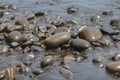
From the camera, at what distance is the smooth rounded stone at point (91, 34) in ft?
27.9

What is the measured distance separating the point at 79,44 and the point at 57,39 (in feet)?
1.77

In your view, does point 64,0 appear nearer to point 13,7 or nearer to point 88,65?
point 13,7

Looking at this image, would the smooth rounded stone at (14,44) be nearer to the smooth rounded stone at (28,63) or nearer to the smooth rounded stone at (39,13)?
the smooth rounded stone at (28,63)

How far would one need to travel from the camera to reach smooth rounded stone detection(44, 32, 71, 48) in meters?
8.16

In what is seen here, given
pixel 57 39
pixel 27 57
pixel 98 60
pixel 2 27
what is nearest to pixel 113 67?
pixel 98 60

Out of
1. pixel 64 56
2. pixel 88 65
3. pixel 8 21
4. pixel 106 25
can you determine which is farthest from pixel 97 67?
pixel 8 21

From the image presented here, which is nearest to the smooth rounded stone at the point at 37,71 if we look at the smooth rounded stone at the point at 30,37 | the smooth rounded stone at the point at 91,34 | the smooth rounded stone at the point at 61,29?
the smooth rounded stone at the point at 30,37

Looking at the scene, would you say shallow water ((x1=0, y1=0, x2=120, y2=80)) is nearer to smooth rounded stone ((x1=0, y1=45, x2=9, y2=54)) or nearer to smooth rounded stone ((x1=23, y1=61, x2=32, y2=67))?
smooth rounded stone ((x1=23, y1=61, x2=32, y2=67))

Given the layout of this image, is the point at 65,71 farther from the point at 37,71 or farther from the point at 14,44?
the point at 14,44

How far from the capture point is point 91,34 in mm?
8602

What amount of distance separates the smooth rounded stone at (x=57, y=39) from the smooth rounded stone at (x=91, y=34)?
47cm

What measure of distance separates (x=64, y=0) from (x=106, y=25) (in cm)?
318

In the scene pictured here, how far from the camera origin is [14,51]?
8.16m

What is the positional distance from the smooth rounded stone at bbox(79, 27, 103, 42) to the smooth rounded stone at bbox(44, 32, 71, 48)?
1.56ft
